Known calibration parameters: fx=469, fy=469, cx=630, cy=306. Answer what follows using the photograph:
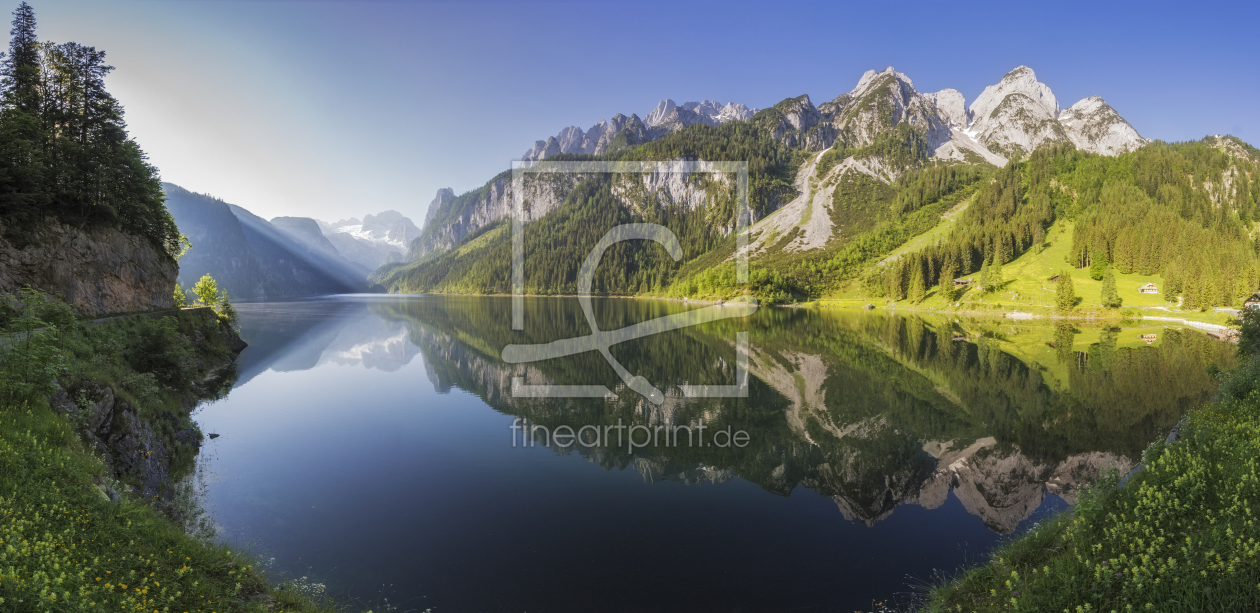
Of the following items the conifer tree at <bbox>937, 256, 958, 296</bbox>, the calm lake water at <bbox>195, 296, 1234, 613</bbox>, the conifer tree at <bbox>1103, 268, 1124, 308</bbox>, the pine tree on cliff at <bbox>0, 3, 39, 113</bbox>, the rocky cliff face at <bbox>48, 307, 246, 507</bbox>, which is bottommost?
the calm lake water at <bbox>195, 296, 1234, 613</bbox>

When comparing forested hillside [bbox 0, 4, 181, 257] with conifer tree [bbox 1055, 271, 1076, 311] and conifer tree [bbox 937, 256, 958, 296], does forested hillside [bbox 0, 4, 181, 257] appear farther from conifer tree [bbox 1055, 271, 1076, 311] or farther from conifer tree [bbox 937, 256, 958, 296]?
conifer tree [bbox 937, 256, 958, 296]

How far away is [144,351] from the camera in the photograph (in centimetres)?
3039

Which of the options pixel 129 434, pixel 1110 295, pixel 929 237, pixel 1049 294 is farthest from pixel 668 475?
pixel 929 237

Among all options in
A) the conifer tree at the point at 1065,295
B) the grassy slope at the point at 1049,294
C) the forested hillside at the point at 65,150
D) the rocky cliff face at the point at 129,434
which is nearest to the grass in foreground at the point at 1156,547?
the rocky cliff face at the point at 129,434

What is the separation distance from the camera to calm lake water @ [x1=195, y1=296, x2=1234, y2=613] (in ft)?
45.0

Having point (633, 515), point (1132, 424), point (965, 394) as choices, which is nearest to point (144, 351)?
point (633, 515)

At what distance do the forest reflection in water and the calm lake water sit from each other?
200mm

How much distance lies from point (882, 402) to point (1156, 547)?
90.0 feet

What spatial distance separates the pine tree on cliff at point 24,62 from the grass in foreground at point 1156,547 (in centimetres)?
5965

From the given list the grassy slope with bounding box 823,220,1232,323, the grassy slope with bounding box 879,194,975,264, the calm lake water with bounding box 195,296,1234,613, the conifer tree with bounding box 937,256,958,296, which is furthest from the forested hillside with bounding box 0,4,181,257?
the grassy slope with bounding box 879,194,975,264

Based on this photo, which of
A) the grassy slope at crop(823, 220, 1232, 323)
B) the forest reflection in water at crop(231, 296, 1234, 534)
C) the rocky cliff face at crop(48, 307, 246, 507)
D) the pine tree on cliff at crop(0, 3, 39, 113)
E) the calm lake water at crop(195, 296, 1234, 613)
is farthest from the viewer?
the grassy slope at crop(823, 220, 1232, 323)

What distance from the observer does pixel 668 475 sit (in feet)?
70.2

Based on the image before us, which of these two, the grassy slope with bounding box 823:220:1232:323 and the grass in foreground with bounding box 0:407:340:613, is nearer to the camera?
the grass in foreground with bounding box 0:407:340:613

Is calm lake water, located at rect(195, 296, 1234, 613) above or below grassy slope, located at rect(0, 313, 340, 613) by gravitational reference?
below
